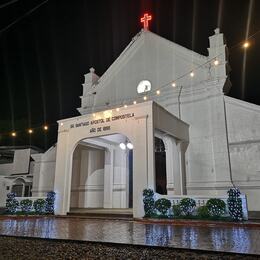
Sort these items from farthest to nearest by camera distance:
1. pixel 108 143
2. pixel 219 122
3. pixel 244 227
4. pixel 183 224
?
pixel 108 143, pixel 219 122, pixel 183 224, pixel 244 227

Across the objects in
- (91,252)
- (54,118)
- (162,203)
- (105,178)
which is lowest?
(91,252)

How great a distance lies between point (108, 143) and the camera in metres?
15.7

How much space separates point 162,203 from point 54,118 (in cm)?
2470

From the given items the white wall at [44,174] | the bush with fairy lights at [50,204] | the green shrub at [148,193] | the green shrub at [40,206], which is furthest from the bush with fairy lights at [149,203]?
the white wall at [44,174]

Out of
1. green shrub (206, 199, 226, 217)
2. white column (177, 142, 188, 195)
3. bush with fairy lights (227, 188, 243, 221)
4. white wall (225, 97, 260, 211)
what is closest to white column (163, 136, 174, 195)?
white column (177, 142, 188, 195)

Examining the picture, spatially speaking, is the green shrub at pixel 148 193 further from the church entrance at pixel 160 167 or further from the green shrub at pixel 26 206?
the green shrub at pixel 26 206

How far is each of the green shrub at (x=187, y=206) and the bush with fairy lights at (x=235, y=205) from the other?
1392mm

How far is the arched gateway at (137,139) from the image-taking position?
1120 centimetres

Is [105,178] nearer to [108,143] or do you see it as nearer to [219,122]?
[108,143]

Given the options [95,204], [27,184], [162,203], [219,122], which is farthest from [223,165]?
[27,184]

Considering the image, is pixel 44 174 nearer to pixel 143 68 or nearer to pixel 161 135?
pixel 161 135

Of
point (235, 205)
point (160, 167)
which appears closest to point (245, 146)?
point (235, 205)

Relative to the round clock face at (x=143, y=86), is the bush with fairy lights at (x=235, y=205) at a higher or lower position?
lower

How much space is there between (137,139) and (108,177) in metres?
5.13
